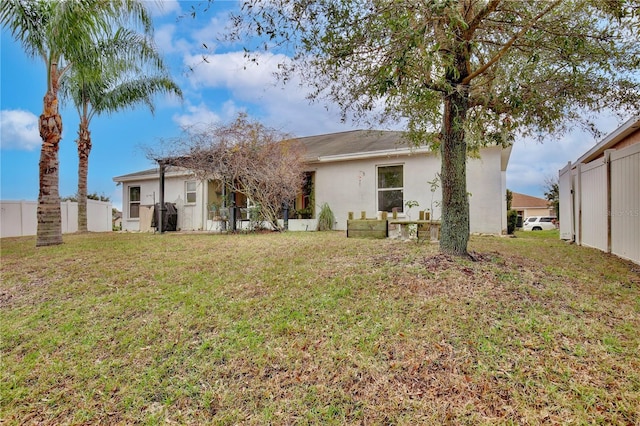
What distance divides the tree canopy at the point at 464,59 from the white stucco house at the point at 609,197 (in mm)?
1027

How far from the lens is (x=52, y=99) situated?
8.55 metres

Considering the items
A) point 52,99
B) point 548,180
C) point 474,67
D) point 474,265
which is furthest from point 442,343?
point 548,180

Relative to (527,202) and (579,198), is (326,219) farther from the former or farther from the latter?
(527,202)

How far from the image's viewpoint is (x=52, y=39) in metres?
7.81

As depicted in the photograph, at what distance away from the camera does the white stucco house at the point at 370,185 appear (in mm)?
10031

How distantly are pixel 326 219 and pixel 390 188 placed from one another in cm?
247

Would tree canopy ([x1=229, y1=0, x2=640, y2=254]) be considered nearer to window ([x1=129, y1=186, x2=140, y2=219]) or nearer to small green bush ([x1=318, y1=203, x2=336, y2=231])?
small green bush ([x1=318, y1=203, x2=336, y2=231])

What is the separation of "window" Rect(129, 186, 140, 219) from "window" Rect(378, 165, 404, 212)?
12.3 meters

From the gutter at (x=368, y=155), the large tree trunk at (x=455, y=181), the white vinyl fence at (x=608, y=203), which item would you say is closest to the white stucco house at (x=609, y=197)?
the white vinyl fence at (x=608, y=203)

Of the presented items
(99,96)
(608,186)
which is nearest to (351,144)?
(608,186)

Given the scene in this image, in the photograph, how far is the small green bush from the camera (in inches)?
469

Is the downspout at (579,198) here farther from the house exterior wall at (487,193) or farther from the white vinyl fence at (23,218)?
the white vinyl fence at (23,218)

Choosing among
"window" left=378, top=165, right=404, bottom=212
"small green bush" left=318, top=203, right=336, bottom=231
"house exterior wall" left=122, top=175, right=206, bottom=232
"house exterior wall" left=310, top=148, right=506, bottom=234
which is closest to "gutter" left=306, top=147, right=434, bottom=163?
"house exterior wall" left=310, top=148, right=506, bottom=234

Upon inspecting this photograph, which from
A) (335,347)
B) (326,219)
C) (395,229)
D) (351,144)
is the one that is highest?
(351,144)
